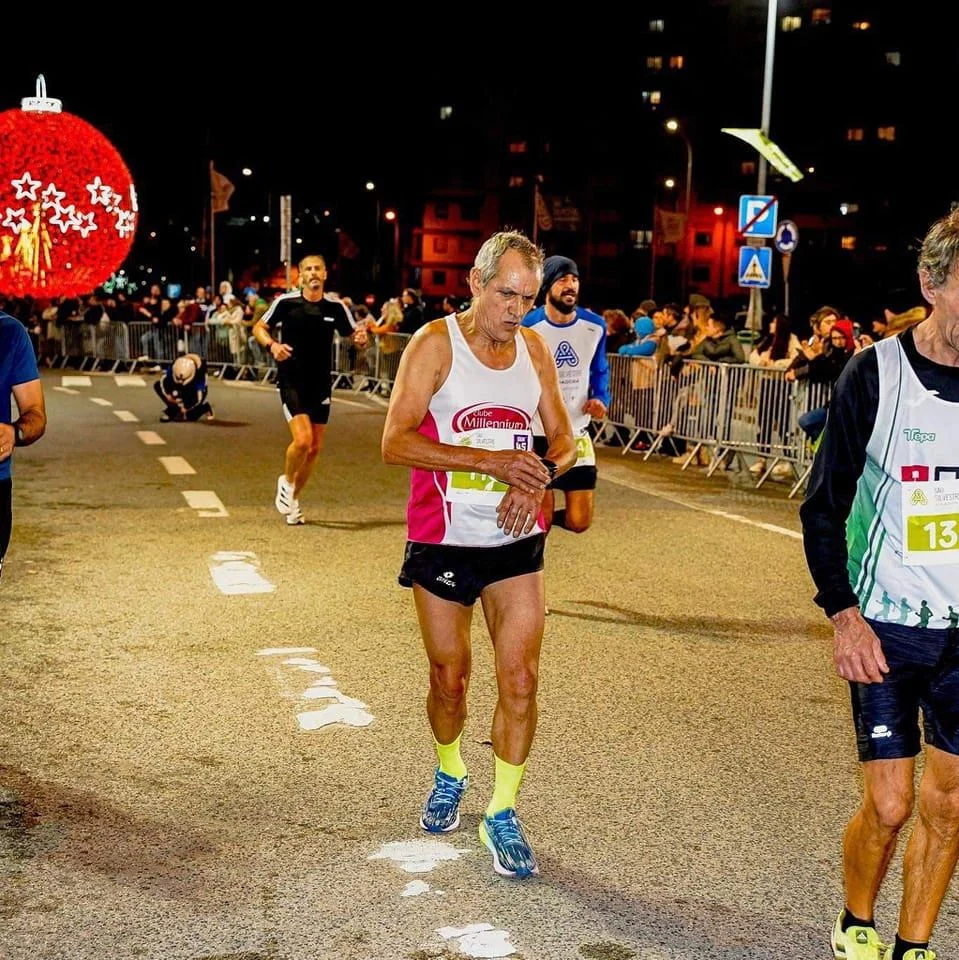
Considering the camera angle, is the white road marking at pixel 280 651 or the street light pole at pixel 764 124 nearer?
the white road marking at pixel 280 651

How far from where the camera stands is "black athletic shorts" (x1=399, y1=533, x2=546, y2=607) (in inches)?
183

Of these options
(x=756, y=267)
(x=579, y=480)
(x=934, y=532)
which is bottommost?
(x=579, y=480)

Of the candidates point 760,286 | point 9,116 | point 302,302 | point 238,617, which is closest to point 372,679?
point 238,617

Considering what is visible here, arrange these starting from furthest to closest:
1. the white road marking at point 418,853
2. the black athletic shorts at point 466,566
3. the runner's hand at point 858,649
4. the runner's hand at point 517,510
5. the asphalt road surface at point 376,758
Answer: the black athletic shorts at point 466,566 → the white road marking at point 418,853 → the runner's hand at point 517,510 → the asphalt road surface at point 376,758 → the runner's hand at point 858,649

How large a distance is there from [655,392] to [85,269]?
9885 mm

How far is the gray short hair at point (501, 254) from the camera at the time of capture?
4590mm

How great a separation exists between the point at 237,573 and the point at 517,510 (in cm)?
537

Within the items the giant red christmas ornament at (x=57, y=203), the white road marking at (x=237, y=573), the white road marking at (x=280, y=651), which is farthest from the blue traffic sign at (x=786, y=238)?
the white road marking at (x=280, y=651)

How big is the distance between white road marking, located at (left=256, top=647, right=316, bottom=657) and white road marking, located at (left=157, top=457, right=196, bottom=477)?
7.54 meters

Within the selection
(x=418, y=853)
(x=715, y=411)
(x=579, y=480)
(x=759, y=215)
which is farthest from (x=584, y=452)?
(x=759, y=215)

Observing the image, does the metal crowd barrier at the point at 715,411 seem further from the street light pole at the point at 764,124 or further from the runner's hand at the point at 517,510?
the runner's hand at the point at 517,510

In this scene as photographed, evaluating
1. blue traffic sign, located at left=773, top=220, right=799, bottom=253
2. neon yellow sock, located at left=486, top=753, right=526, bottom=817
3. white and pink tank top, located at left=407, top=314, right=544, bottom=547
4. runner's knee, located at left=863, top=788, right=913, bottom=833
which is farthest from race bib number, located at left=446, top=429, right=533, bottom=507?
blue traffic sign, located at left=773, top=220, right=799, bottom=253

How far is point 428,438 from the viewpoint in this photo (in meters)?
4.57

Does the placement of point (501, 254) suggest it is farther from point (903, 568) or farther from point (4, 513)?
point (4, 513)
